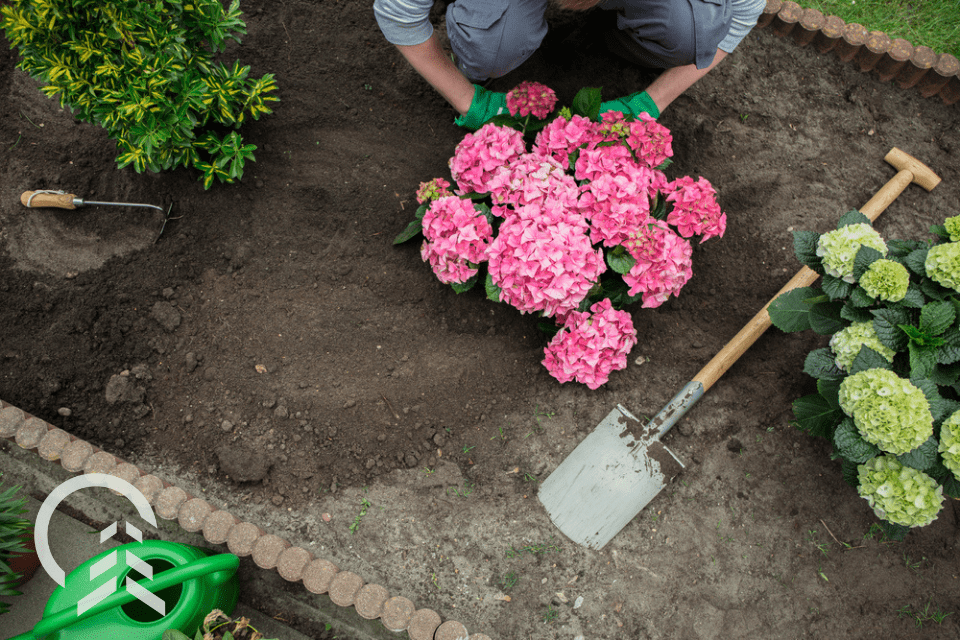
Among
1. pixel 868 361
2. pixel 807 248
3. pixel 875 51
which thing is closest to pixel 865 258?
pixel 807 248

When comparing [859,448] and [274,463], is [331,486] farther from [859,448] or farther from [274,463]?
[859,448]

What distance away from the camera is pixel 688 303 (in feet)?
7.34

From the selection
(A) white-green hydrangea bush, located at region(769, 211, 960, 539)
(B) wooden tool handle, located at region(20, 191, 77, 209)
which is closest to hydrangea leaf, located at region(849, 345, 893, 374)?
(A) white-green hydrangea bush, located at region(769, 211, 960, 539)

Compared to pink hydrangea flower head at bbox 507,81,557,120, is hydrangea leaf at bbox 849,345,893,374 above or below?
above

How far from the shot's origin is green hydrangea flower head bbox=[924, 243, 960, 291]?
1452 millimetres

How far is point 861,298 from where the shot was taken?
1.56 m

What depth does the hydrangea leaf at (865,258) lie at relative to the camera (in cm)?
154

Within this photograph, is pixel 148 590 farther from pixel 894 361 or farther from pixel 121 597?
pixel 894 361

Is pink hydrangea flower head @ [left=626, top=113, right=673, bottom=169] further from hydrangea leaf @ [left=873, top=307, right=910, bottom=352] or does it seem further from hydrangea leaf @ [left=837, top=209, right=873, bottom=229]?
hydrangea leaf @ [left=873, top=307, right=910, bottom=352]

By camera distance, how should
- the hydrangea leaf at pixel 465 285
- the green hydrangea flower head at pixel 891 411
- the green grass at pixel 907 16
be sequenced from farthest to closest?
the green grass at pixel 907 16, the hydrangea leaf at pixel 465 285, the green hydrangea flower head at pixel 891 411

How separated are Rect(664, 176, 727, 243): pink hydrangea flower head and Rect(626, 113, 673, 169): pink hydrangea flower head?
109 mm

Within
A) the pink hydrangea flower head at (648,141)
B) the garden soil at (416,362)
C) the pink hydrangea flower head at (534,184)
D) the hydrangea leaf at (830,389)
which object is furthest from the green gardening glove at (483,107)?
the hydrangea leaf at (830,389)

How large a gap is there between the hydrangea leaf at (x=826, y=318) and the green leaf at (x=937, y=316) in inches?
8.3

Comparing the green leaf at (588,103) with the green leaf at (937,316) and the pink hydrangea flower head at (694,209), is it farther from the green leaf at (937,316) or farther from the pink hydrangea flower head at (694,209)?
the green leaf at (937,316)
